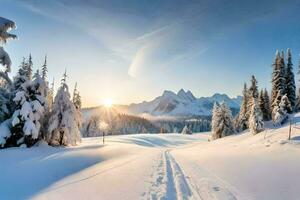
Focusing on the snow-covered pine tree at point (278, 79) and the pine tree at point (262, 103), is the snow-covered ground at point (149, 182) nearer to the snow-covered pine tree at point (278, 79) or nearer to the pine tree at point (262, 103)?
the snow-covered pine tree at point (278, 79)

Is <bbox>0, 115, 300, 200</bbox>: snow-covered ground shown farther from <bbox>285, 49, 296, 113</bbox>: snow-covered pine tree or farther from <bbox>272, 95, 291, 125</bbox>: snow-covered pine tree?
<bbox>285, 49, 296, 113</bbox>: snow-covered pine tree

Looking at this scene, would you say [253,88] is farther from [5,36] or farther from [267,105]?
[5,36]

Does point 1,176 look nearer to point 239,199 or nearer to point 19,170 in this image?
point 19,170

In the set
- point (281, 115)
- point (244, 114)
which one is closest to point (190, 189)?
point (281, 115)

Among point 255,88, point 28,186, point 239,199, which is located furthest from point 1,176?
point 255,88

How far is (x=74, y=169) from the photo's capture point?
1739 centimetres

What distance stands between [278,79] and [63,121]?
140 ft

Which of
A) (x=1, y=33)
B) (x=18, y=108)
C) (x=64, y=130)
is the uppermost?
(x=1, y=33)

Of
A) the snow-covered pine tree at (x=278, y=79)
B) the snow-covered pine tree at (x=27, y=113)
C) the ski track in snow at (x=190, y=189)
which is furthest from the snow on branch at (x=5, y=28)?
the snow-covered pine tree at (x=278, y=79)

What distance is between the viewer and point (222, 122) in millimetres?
62031

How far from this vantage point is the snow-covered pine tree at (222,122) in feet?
201

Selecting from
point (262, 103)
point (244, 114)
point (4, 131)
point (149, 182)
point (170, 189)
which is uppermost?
point (262, 103)

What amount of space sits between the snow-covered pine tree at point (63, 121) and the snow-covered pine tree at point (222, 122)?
3801cm

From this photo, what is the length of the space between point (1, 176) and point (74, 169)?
14.2ft
